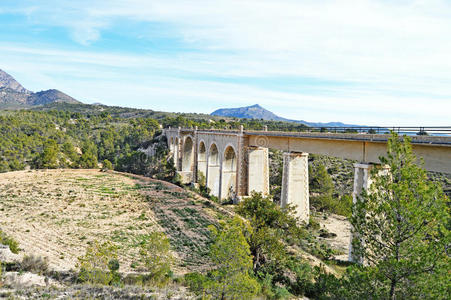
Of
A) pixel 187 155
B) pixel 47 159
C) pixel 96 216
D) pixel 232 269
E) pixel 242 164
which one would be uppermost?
pixel 242 164

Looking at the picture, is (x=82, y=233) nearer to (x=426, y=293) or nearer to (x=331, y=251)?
(x=331, y=251)

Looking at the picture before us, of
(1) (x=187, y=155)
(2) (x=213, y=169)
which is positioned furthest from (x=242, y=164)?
(1) (x=187, y=155)

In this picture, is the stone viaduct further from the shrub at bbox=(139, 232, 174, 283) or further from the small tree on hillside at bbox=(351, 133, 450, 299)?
the shrub at bbox=(139, 232, 174, 283)

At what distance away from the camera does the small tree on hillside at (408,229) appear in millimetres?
10516

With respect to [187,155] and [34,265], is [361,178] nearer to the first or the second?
[34,265]

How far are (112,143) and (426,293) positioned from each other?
329 feet

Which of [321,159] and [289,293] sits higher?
[321,159]

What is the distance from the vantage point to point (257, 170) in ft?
134

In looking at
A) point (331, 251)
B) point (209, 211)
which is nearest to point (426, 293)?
point (331, 251)

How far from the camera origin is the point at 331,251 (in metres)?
27.4

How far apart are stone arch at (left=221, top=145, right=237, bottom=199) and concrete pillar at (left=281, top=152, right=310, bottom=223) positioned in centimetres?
1497

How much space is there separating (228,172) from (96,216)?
19.8 meters

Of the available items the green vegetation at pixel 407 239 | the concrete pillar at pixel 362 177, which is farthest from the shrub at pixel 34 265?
the concrete pillar at pixel 362 177

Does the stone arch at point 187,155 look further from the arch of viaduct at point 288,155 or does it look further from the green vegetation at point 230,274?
the green vegetation at point 230,274
